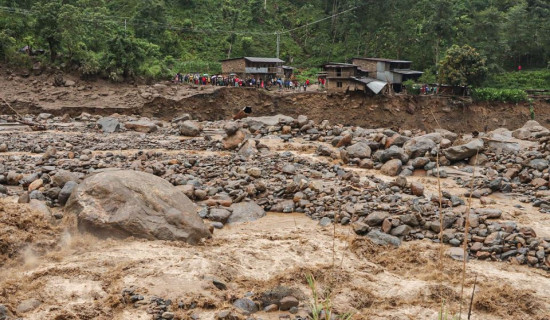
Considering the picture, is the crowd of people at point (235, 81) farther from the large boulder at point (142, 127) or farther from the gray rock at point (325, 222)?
the gray rock at point (325, 222)

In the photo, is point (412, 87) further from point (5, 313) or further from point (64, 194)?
point (5, 313)

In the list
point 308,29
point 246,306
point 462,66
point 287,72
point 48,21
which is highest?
point 308,29

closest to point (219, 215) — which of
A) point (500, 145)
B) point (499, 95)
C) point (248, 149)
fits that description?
point (248, 149)

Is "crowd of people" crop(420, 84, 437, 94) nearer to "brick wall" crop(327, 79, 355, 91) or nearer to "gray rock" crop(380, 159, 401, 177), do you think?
"brick wall" crop(327, 79, 355, 91)

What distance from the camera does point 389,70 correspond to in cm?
3875

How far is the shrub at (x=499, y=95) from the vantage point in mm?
38219

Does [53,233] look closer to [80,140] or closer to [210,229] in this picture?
[210,229]

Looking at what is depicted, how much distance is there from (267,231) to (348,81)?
2681 cm

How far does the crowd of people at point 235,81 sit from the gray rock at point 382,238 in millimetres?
26693

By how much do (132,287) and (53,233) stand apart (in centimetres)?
260

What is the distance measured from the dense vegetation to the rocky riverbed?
21.4 meters

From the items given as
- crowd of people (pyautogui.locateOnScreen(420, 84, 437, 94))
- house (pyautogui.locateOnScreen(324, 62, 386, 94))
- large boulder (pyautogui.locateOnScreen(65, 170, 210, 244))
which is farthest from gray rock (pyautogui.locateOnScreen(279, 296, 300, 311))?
crowd of people (pyautogui.locateOnScreen(420, 84, 437, 94))

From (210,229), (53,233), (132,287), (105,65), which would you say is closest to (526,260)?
(210,229)

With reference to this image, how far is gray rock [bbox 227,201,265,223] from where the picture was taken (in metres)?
11.4
